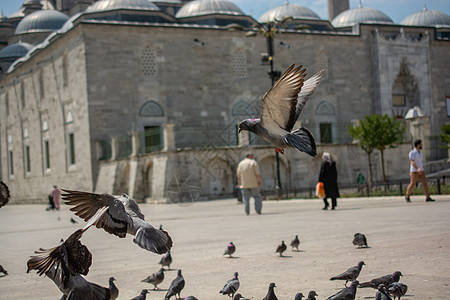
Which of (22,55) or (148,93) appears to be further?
(22,55)

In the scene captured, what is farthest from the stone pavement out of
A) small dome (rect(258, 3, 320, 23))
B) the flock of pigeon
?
small dome (rect(258, 3, 320, 23))

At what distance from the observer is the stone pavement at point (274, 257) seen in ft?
18.0

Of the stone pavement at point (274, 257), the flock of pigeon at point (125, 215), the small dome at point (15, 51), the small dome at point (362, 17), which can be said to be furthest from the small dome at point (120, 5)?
the flock of pigeon at point (125, 215)

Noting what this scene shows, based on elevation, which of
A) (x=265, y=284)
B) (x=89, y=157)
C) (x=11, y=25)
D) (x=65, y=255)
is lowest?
(x=265, y=284)

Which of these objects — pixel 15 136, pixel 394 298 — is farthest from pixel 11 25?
pixel 394 298

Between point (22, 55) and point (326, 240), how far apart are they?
39007 mm

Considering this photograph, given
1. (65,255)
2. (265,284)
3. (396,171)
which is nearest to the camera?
(65,255)

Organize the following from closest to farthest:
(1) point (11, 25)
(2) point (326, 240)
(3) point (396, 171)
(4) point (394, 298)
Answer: (4) point (394, 298) < (2) point (326, 240) < (3) point (396, 171) < (1) point (11, 25)

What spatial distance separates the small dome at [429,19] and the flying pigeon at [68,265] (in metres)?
41.7

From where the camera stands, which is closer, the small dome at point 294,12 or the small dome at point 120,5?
the small dome at point 120,5

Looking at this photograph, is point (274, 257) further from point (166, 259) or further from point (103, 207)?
point (103, 207)

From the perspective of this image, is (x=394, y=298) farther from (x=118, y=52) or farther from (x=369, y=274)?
(x=118, y=52)

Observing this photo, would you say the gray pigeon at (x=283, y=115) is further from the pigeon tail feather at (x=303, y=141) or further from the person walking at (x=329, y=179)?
→ the person walking at (x=329, y=179)

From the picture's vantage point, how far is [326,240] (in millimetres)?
8344
